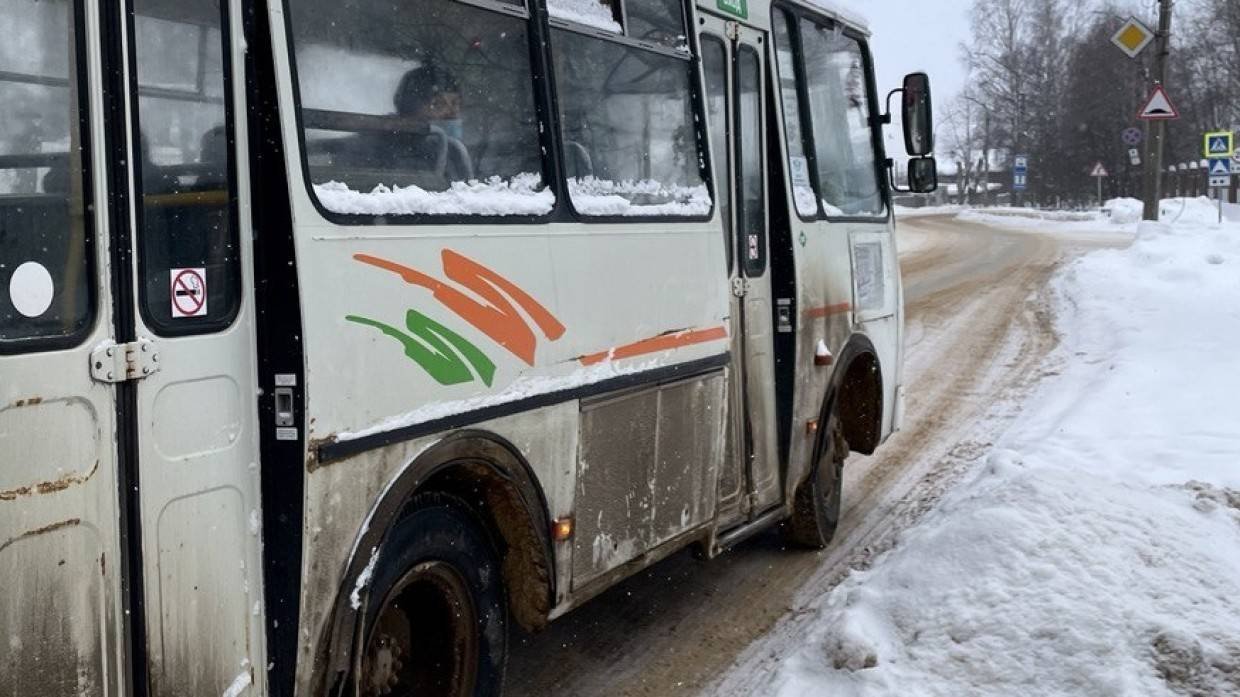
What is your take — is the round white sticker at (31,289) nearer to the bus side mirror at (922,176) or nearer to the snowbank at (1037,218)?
the bus side mirror at (922,176)

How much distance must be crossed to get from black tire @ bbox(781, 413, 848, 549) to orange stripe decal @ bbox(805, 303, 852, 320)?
59 cm

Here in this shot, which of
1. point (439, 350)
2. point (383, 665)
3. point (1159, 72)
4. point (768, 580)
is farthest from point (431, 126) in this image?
point (1159, 72)

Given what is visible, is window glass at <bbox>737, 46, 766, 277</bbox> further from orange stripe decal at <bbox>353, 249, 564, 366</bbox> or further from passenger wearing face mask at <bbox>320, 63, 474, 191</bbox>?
passenger wearing face mask at <bbox>320, 63, 474, 191</bbox>

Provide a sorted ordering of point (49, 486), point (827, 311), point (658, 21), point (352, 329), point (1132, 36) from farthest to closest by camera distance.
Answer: point (1132, 36) → point (827, 311) → point (658, 21) → point (352, 329) → point (49, 486)

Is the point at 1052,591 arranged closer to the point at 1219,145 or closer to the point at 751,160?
the point at 751,160

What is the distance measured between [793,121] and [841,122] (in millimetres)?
814

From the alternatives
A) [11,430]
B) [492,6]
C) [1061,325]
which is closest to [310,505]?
[11,430]

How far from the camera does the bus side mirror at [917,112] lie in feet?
25.1

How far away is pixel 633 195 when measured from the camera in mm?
5109

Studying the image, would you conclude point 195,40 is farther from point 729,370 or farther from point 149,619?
point 729,370

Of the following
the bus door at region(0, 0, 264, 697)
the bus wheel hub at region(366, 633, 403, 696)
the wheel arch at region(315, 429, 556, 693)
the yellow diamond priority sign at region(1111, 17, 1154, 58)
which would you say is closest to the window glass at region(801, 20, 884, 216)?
the wheel arch at region(315, 429, 556, 693)

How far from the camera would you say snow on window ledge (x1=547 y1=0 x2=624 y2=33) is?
4.69 meters

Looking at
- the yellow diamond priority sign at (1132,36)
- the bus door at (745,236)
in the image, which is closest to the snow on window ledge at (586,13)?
the bus door at (745,236)

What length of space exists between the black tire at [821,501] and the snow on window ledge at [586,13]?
9.36ft
